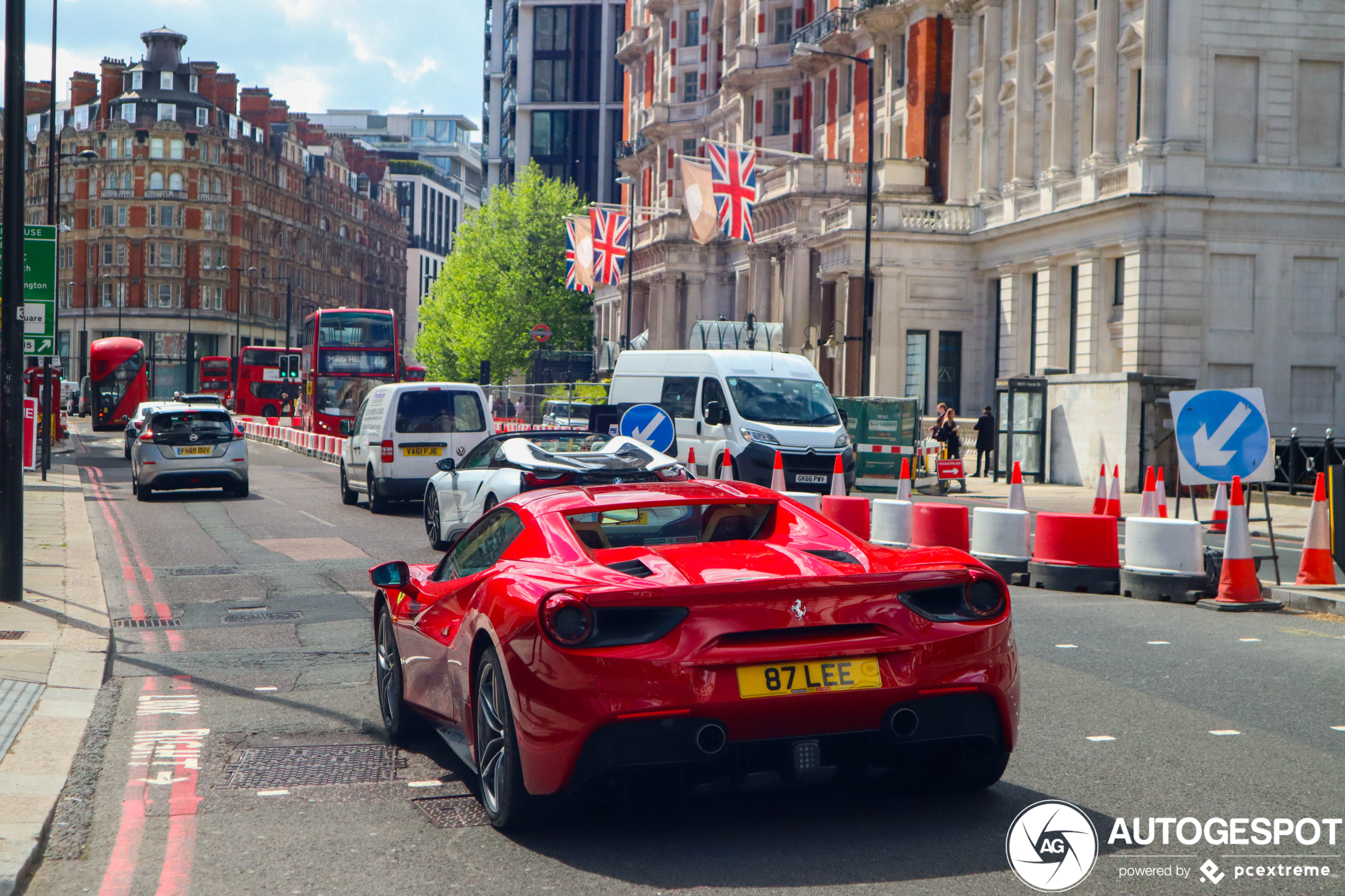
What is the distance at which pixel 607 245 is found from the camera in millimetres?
47781

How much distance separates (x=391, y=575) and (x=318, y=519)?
14.5m

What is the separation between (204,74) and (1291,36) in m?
91.8

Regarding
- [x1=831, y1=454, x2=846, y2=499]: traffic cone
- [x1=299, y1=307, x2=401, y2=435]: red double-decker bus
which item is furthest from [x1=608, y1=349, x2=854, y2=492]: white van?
[x1=299, y1=307, x2=401, y2=435]: red double-decker bus

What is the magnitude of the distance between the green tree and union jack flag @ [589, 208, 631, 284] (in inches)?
1056

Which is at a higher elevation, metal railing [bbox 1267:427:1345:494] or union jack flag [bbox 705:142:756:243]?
union jack flag [bbox 705:142:756:243]

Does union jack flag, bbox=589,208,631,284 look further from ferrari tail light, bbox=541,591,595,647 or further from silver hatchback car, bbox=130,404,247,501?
ferrari tail light, bbox=541,591,595,647

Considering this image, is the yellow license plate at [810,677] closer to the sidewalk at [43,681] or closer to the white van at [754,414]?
the sidewalk at [43,681]

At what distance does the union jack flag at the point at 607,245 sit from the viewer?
47.7 meters

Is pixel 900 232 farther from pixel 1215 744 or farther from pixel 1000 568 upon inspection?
pixel 1215 744

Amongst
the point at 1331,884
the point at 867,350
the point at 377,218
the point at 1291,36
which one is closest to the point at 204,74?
the point at 377,218

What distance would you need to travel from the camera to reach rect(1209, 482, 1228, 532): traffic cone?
45.0 feet

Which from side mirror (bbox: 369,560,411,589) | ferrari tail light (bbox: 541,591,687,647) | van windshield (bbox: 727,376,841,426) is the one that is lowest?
side mirror (bbox: 369,560,411,589)

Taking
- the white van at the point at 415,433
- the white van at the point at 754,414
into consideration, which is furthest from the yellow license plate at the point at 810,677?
the white van at the point at 754,414

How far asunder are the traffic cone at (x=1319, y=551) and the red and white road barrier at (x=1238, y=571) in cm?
82
